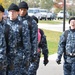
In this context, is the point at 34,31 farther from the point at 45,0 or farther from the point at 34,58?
the point at 45,0

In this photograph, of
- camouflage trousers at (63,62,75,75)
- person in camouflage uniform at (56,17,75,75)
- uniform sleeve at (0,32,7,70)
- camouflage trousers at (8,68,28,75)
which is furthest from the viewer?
camouflage trousers at (63,62,75,75)

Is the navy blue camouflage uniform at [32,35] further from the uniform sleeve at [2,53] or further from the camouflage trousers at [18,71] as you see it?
the uniform sleeve at [2,53]

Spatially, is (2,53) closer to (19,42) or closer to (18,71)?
(19,42)

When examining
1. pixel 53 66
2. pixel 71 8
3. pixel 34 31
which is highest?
pixel 34 31

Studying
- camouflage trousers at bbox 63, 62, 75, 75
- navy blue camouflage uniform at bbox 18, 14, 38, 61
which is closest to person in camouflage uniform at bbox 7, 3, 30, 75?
navy blue camouflage uniform at bbox 18, 14, 38, 61

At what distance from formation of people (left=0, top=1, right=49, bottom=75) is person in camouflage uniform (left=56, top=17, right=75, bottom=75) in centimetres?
70

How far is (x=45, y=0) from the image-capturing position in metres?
87.7

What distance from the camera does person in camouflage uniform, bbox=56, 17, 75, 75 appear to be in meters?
8.38

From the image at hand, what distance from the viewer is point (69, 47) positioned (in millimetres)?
8398

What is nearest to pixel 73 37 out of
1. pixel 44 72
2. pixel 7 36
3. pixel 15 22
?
pixel 15 22

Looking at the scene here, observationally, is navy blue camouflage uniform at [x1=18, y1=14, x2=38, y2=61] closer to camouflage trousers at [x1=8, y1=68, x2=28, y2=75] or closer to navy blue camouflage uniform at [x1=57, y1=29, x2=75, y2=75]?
camouflage trousers at [x1=8, y1=68, x2=28, y2=75]

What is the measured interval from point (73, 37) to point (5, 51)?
2432 mm

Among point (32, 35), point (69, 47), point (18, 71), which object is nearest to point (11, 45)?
point (18, 71)

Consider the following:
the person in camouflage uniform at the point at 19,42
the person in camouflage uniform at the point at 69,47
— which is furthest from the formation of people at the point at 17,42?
the person in camouflage uniform at the point at 69,47
